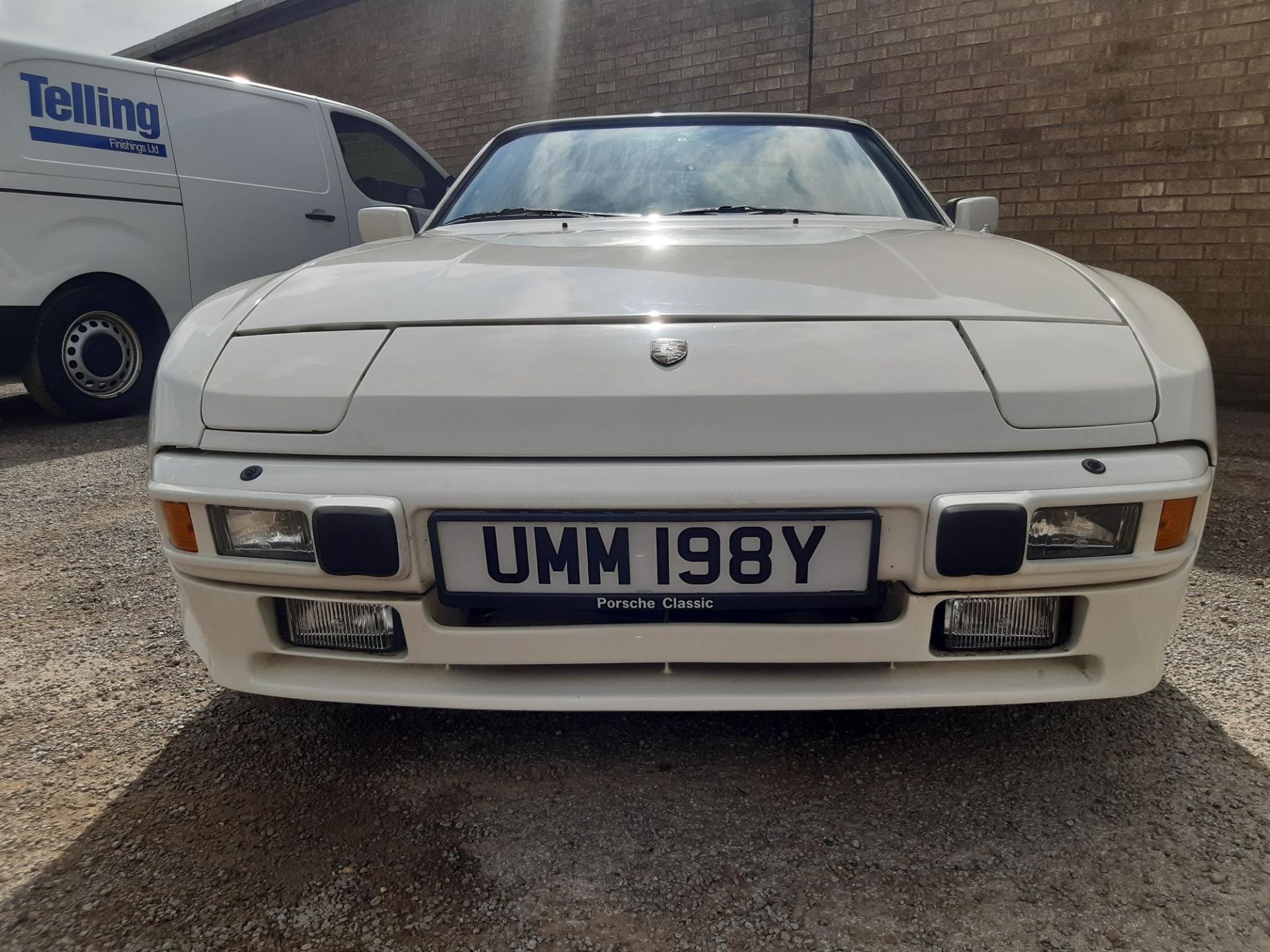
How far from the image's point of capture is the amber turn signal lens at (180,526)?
1.35 m

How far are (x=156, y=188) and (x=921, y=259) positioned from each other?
14.8ft

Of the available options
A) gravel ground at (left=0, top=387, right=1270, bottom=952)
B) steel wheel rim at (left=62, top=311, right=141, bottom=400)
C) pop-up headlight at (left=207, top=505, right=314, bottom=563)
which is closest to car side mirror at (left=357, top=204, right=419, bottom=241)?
gravel ground at (left=0, top=387, right=1270, bottom=952)

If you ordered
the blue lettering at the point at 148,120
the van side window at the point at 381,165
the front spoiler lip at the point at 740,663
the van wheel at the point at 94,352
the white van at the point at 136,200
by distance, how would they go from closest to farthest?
the front spoiler lip at the point at 740,663
the white van at the point at 136,200
the van wheel at the point at 94,352
the blue lettering at the point at 148,120
the van side window at the point at 381,165

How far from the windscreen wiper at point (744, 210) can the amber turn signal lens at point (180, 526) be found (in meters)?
1.34

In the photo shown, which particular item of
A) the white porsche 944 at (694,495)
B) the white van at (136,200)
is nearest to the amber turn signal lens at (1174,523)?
the white porsche 944 at (694,495)

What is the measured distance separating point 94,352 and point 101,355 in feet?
0.14

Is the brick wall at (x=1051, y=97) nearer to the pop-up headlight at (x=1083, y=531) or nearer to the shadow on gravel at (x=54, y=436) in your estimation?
the shadow on gravel at (x=54, y=436)

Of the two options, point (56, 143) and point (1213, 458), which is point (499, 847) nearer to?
point (1213, 458)

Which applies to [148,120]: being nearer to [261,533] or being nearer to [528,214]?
[528,214]

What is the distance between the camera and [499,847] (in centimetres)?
134

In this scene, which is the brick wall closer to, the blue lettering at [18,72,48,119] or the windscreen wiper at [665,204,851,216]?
the windscreen wiper at [665,204,851,216]

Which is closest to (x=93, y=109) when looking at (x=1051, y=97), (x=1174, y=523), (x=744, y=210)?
(x=744, y=210)

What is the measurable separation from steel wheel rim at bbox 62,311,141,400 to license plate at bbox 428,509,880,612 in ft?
13.8

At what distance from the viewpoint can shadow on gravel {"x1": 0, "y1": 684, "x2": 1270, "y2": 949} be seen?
1.19m
